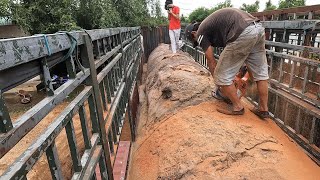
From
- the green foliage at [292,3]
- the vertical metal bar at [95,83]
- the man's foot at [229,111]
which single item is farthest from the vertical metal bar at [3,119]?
the green foliage at [292,3]

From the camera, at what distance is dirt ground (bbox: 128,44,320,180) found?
253cm

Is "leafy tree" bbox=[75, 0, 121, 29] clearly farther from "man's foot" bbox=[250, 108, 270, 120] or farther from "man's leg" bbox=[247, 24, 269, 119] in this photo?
"man's foot" bbox=[250, 108, 270, 120]

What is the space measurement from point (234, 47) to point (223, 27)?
33 cm

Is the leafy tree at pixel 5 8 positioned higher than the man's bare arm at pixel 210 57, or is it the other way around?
the leafy tree at pixel 5 8

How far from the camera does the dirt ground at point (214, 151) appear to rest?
253 centimetres

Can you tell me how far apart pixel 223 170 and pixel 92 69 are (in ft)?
4.84

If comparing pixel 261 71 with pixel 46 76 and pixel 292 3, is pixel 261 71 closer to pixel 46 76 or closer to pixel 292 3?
pixel 46 76

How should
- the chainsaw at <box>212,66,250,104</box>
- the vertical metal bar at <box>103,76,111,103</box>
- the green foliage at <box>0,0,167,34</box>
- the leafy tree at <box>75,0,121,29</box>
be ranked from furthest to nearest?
the leafy tree at <box>75,0,121,29</box>
the green foliage at <box>0,0,167,34</box>
the chainsaw at <box>212,66,250,104</box>
the vertical metal bar at <box>103,76,111,103</box>

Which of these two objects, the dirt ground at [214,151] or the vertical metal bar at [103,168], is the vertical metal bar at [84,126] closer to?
the vertical metal bar at [103,168]

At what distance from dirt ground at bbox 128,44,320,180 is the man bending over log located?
1.04ft

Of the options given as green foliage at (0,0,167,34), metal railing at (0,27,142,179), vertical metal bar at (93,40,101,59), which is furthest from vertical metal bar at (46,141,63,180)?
green foliage at (0,0,167,34)

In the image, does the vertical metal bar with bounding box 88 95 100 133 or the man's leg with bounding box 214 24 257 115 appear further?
the man's leg with bounding box 214 24 257 115

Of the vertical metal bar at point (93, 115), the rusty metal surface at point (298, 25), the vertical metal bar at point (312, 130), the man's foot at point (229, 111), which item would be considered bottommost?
the vertical metal bar at point (312, 130)

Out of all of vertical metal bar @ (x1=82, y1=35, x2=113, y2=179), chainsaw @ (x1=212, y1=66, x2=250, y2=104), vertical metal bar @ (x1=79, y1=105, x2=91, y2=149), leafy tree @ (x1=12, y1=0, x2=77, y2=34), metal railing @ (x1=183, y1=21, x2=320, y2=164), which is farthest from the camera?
leafy tree @ (x1=12, y1=0, x2=77, y2=34)
